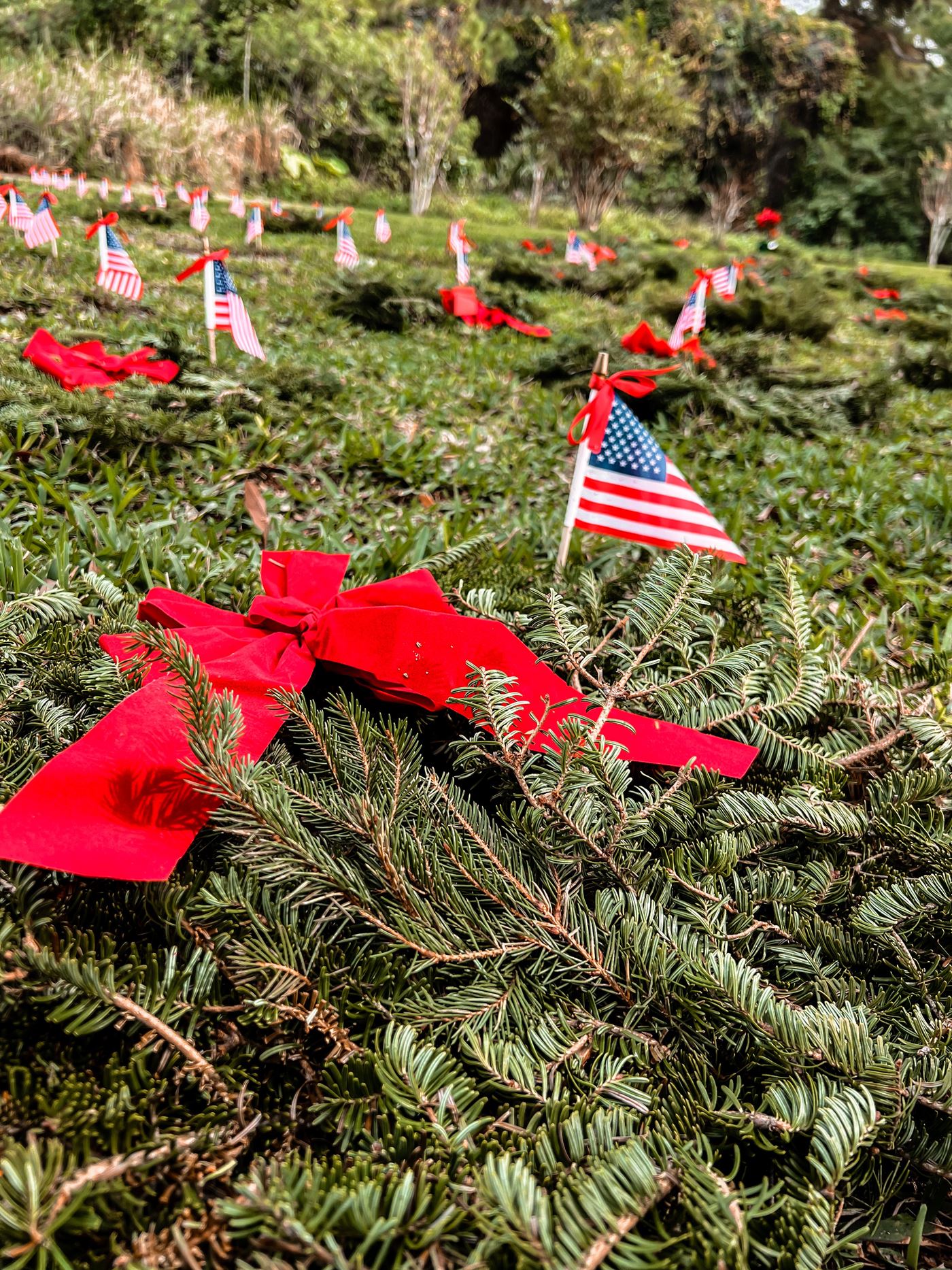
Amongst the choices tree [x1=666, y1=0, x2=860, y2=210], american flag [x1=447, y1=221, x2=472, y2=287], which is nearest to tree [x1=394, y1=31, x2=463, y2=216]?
tree [x1=666, y1=0, x2=860, y2=210]

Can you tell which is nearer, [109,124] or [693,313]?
[693,313]

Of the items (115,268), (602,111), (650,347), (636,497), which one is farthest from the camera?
Result: (602,111)

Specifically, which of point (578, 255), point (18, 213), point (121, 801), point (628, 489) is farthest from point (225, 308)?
point (578, 255)

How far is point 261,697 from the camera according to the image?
92cm

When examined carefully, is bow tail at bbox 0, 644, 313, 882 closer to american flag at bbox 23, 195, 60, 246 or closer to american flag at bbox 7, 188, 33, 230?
american flag at bbox 23, 195, 60, 246

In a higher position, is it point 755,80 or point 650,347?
point 755,80

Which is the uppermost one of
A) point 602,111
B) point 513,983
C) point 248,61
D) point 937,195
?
point 248,61

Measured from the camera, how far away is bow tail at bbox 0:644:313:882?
631 millimetres

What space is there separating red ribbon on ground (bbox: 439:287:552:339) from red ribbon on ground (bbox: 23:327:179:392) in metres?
2.72

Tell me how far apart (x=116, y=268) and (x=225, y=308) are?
60.9 inches

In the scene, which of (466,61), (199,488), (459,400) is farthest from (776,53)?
(199,488)

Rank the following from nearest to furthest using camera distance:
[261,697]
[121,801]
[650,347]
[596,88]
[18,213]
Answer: [121,801], [261,697], [650,347], [18,213], [596,88]

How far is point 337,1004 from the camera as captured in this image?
68 centimetres

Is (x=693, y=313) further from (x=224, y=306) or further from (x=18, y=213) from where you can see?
(x=18, y=213)
